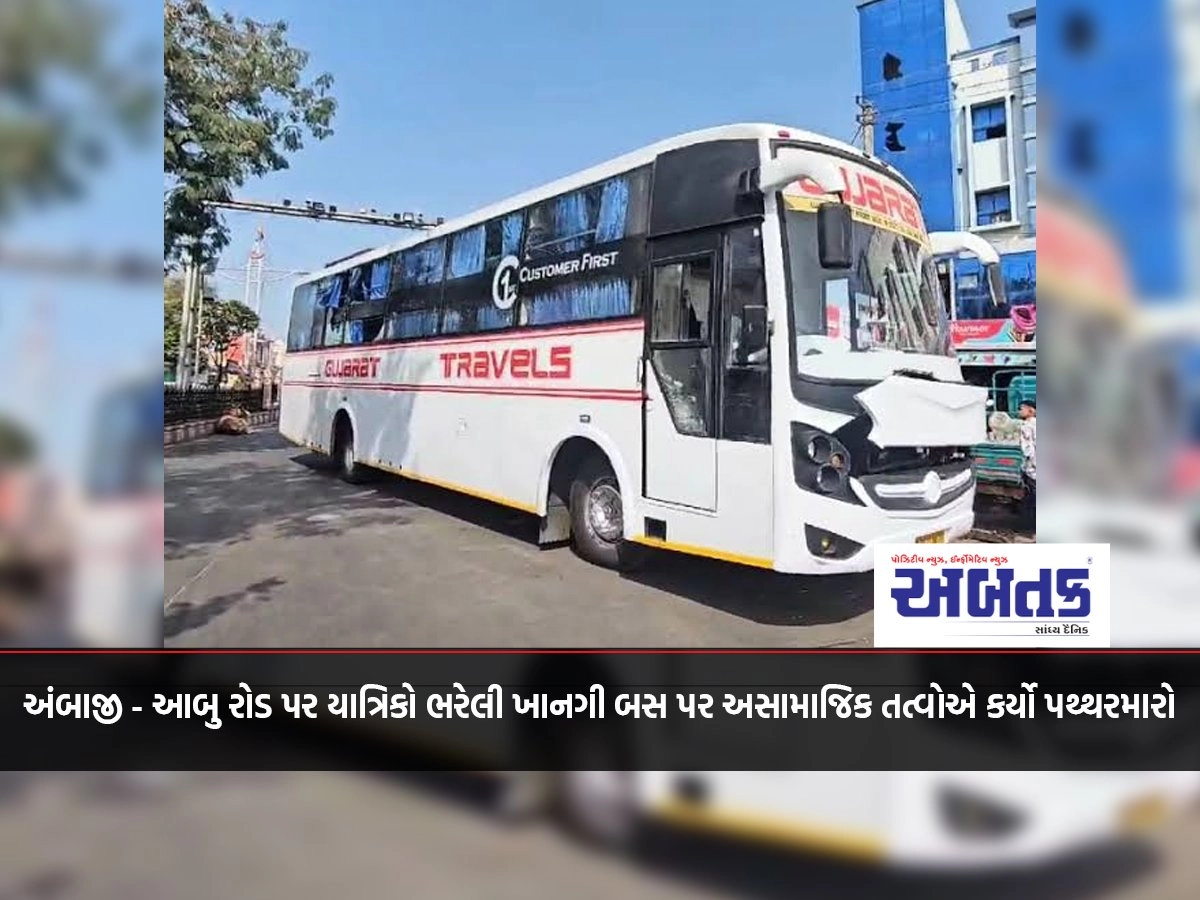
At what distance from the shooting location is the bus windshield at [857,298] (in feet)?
8.36

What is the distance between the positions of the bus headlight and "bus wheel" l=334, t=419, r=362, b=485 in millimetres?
2403

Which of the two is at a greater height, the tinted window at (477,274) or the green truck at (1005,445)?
the tinted window at (477,274)

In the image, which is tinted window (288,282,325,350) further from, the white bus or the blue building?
the blue building

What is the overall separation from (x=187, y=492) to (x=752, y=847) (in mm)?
2031

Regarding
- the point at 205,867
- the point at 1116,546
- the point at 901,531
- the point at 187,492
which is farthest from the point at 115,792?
the point at 1116,546

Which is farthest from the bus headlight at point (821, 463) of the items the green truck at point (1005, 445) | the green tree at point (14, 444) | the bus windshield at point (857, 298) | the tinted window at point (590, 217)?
the green tree at point (14, 444)

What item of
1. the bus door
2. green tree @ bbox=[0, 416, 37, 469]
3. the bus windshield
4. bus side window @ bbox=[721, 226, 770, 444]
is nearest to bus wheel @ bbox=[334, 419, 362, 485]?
the bus door

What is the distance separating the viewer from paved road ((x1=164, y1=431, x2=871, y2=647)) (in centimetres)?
208

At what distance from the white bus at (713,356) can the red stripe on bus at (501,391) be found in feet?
0.04

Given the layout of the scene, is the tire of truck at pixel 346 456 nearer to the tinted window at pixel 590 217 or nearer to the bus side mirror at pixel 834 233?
the tinted window at pixel 590 217

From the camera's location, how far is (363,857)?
1.86 meters

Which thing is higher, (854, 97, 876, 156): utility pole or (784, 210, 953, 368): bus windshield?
(854, 97, 876, 156): utility pole

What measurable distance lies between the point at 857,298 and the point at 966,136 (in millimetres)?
597

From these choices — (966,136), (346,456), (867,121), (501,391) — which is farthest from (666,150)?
(346,456)
